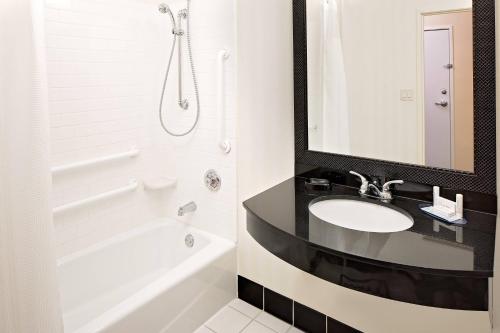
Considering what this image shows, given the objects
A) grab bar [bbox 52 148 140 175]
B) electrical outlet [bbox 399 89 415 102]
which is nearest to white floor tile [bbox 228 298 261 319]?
grab bar [bbox 52 148 140 175]

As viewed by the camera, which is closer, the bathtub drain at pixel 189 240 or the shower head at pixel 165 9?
the shower head at pixel 165 9

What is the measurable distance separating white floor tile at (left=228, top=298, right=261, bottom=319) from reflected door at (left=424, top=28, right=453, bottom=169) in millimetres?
1263

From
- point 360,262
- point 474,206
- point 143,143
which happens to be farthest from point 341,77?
point 143,143

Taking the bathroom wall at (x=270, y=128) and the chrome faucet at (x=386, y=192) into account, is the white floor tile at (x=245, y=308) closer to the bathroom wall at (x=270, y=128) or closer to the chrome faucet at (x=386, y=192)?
the bathroom wall at (x=270, y=128)

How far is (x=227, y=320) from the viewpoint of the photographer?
195cm

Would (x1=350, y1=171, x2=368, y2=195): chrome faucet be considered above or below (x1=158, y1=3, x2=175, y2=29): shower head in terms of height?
below

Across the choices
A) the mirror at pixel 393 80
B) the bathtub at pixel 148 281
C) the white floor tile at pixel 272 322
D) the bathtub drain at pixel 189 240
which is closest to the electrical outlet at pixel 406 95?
the mirror at pixel 393 80

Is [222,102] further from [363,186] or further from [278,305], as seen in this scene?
[278,305]

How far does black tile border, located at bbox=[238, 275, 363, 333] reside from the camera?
1.77 m

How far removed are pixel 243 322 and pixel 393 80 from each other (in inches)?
58.8

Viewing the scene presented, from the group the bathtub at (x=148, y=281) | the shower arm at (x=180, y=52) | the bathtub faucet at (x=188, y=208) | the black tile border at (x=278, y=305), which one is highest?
the shower arm at (x=180, y=52)

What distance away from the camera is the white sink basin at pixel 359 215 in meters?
1.39

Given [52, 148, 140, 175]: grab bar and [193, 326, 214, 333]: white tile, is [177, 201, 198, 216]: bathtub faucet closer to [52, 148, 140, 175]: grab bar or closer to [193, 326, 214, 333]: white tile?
[52, 148, 140, 175]: grab bar

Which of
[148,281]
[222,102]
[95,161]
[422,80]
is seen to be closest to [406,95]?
[422,80]
